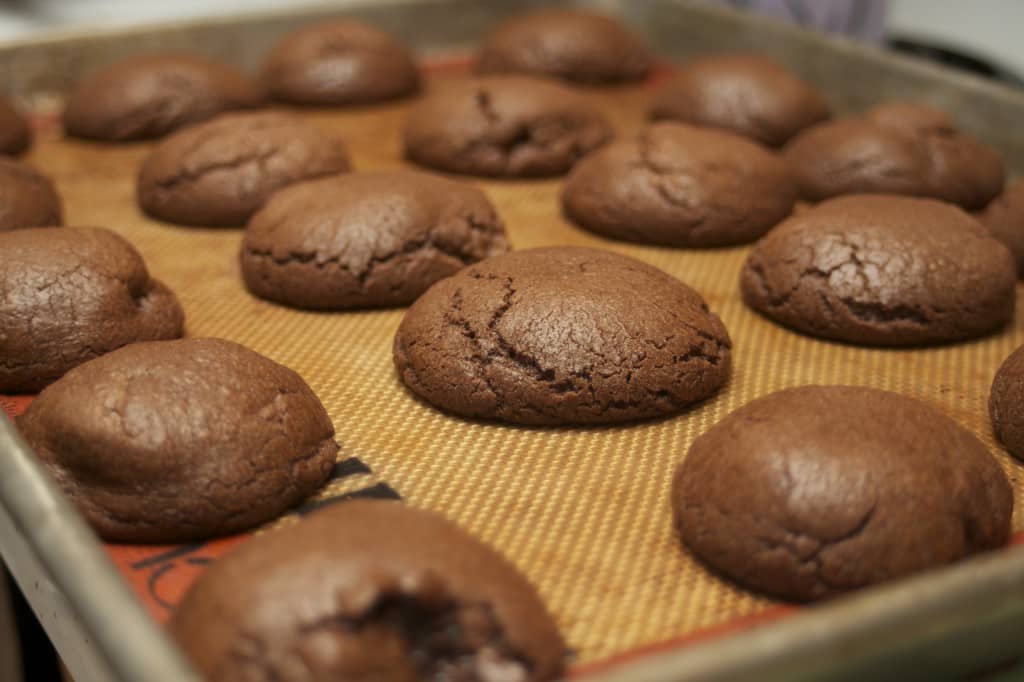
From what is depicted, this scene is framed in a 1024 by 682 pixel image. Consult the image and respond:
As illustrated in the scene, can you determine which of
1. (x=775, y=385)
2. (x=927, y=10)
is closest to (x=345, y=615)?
(x=775, y=385)

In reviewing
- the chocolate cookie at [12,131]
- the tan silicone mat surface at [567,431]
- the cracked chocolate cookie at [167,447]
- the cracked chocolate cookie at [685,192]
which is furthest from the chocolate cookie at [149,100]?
the cracked chocolate cookie at [167,447]

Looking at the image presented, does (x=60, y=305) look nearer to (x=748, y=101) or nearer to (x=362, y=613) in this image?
(x=362, y=613)

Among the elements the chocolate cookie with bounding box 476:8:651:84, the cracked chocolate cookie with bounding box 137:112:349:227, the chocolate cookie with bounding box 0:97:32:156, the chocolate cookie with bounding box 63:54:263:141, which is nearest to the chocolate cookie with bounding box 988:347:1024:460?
the cracked chocolate cookie with bounding box 137:112:349:227

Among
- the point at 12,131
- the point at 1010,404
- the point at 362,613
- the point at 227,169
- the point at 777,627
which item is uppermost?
the point at 777,627

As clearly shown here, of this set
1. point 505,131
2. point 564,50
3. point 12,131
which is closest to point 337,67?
point 564,50

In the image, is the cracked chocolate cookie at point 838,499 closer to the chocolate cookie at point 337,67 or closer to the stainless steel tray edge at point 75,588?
the stainless steel tray edge at point 75,588

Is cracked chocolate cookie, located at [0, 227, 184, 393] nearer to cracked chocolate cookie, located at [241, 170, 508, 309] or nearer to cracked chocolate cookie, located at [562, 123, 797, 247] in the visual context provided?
cracked chocolate cookie, located at [241, 170, 508, 309]
